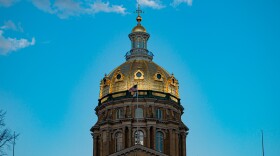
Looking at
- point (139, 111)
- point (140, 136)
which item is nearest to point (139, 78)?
point (139, 111)

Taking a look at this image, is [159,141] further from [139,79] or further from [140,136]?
[139,79]

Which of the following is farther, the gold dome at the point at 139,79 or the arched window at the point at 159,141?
the gold dome at the point at 139,79

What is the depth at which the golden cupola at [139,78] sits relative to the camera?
308 feet

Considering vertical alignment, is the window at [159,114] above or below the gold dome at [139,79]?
below

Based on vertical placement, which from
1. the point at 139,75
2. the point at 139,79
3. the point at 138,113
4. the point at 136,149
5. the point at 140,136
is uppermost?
the point at 139,75

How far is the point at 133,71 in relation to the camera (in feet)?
311

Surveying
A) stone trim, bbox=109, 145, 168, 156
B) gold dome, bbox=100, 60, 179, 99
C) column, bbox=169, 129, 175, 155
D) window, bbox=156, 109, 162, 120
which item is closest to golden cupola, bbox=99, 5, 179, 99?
gold dome, bbox=100, 60, 179, 99

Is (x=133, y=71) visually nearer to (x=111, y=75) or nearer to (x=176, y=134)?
(x=111, y=75)

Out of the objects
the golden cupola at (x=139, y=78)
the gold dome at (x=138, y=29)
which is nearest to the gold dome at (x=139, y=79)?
the golden cupola at (x=139, y=78)

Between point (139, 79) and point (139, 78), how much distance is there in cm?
19

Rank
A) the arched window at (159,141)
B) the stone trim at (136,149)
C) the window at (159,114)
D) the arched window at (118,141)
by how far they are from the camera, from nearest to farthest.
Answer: the stone trim at (136,149)
the arched window at (159,141)
the arched window at (118,141)
the window at (159,114)

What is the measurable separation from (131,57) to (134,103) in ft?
33.1

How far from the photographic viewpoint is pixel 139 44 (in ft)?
334

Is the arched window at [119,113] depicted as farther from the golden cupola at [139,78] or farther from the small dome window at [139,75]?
the small dome window at [139,75]
